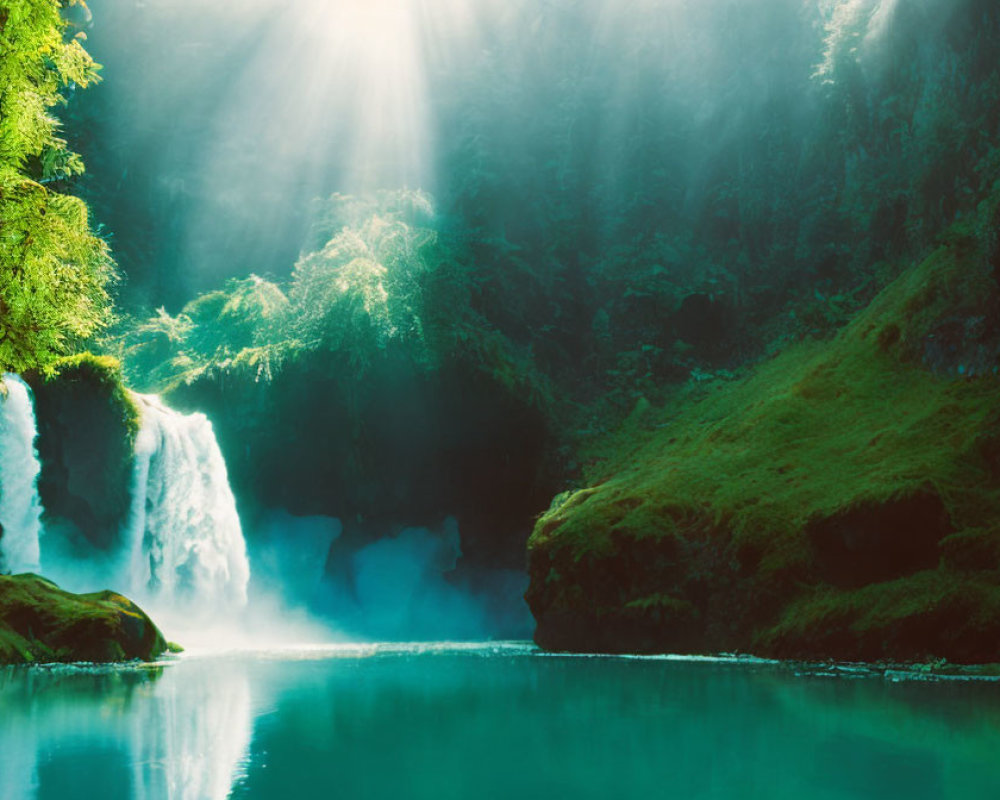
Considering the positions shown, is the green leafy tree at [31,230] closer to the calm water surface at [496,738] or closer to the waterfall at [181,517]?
the calm water surface at [496,738]

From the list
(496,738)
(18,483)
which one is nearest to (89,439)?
(18,483)

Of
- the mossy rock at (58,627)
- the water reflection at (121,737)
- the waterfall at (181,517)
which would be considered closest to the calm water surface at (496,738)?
the water reflection at (121,737)

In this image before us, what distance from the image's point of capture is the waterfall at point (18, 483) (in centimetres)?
2592

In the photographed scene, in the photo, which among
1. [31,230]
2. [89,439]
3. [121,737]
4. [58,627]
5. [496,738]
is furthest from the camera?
[89,439]

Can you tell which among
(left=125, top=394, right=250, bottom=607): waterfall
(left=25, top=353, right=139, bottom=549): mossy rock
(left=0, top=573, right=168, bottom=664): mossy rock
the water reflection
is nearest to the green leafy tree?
the water reflection

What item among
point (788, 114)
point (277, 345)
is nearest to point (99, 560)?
point (277, 345)

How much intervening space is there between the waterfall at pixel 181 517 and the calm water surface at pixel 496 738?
1680cm

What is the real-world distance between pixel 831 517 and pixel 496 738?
616 inches

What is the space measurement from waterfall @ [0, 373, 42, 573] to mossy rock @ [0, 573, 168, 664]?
715 centimetres

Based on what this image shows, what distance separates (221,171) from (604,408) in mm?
28819

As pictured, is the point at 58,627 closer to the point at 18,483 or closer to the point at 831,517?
the point at 18,483

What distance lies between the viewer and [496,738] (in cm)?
796

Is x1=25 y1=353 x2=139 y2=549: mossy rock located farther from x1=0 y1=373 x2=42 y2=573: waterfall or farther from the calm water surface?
the calm water surface

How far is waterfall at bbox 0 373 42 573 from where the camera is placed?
25922 mm
